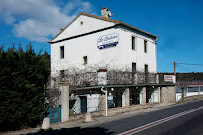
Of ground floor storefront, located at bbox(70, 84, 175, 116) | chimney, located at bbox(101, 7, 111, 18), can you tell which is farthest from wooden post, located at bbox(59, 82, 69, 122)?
chimney, located at bbox(101, 7, 111, 18)

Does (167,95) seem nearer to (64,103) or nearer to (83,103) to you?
(83,103)

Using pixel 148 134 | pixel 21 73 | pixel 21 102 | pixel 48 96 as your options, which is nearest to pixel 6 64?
pixel 21 73

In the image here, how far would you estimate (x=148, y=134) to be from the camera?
31.7ft

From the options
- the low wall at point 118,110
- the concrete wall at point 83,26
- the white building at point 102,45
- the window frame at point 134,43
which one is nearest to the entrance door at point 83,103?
the low wall at point 118,110

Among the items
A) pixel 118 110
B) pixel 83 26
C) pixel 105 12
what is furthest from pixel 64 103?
pixel 105 12

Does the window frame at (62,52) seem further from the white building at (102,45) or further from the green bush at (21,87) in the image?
the green bush at (21,87)

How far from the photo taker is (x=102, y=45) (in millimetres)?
25109

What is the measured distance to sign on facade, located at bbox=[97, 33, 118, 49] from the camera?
23969 mm

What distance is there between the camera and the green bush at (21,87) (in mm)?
10961

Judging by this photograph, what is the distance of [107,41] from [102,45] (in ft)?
2.96

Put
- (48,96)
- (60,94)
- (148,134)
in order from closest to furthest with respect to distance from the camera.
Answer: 1. (148,134)
2. (48,96)
3. (60,94)

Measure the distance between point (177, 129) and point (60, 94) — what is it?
817 cm

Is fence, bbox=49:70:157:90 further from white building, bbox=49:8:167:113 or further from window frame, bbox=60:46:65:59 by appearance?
window frame, bbox=60:46:65:59

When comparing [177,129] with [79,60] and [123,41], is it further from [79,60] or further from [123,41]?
[79,60]
